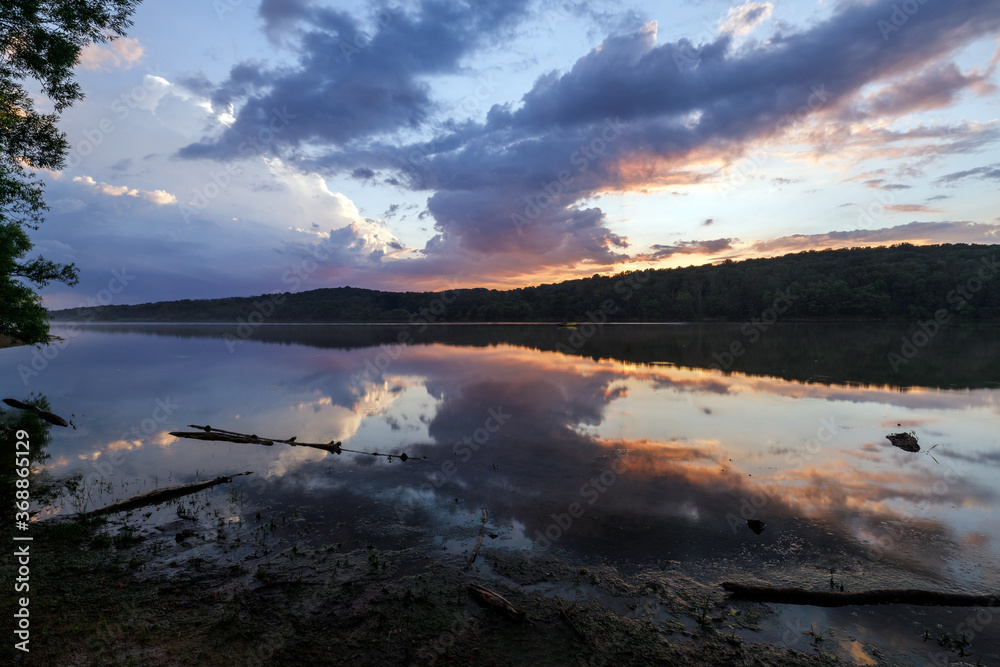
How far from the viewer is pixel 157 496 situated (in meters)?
9.84

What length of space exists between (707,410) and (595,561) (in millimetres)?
13665

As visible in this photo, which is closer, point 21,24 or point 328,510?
point 328,510

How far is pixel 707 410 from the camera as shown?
1881cm

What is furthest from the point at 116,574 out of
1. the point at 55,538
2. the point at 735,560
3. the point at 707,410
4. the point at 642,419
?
the point at 707,410

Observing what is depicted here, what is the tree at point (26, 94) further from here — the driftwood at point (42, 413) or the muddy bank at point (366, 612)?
the muddy bank at point (366, 612)

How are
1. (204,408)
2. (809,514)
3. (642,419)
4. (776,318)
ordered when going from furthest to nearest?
(776,318) → (204,408) → (642,419) → (809,514)

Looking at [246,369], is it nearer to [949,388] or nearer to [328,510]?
[328,510]

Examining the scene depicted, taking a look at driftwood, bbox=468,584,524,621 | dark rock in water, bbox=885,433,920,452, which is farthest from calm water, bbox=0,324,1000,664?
driftwood, bbox=468,584,524,621

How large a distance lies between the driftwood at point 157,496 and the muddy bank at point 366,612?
5.14 ft

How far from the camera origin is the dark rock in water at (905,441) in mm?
13609

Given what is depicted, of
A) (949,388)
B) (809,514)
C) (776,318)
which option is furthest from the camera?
(776,318)

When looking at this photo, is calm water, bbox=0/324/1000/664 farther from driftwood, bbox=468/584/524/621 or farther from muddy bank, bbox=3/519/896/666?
driftwood, bbox=468/584/524/621

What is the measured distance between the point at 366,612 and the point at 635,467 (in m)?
8.42

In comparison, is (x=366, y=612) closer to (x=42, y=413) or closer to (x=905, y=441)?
(x=905, y=441)
